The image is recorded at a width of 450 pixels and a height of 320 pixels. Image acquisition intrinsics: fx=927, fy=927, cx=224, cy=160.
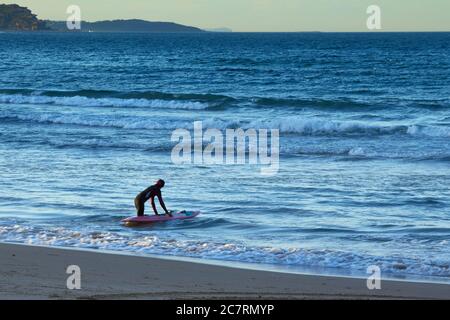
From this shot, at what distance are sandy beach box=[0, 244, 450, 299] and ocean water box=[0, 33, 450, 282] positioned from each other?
0.80m

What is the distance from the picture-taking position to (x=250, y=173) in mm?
20328

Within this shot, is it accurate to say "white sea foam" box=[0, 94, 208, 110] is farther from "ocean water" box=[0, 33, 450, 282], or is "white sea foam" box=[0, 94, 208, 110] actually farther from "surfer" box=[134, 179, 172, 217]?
"surfer" box=[134, 179, 172, 217]

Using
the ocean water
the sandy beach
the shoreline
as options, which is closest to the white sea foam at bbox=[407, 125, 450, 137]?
the ocean water

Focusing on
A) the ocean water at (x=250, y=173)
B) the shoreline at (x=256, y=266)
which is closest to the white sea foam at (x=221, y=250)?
the ocean water at (x=250, y=173)

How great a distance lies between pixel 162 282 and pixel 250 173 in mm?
9842

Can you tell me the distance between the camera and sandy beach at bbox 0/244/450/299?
389 inches

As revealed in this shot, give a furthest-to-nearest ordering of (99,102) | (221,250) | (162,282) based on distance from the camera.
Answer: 1. (99,102)
2. (221,250)
3. (162,282)

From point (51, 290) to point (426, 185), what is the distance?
10.5 meters

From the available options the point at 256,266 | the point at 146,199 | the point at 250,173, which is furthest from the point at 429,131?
the point at 256,266

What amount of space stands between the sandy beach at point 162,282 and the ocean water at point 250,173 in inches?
31.4

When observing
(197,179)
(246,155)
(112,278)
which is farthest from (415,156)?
(112,278)

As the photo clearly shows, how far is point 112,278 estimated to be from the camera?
35.2 feet

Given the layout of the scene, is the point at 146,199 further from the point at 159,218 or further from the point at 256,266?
the point at 256,266
